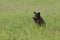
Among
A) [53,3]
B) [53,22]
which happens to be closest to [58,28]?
[53,22]

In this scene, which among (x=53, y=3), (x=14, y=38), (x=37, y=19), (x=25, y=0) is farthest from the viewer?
(x=25, y=0)

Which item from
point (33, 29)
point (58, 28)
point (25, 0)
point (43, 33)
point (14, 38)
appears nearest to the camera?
point (14, 38)

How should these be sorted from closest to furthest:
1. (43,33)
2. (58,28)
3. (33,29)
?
(43,33) < (33,29) < (58,28)

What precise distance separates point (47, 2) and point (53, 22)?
8.44 m

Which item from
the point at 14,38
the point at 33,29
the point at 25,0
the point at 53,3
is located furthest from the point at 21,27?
the point at 25,0

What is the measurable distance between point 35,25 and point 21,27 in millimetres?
648

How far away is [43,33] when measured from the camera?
8016 mm

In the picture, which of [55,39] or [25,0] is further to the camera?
Result: [25,0]

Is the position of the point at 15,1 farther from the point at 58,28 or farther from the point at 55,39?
the point at 55,39

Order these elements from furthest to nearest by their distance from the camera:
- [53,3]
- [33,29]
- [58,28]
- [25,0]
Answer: [25,0], [53,3], [58,28], [33,29]

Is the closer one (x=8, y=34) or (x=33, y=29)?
(x=8, y=34)

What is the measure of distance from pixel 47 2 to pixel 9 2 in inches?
114

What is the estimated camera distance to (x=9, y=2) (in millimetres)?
18844

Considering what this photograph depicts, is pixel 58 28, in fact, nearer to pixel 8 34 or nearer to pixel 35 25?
pixel 35 25
